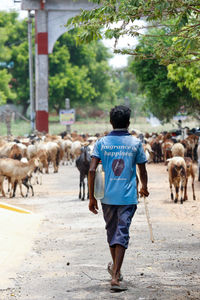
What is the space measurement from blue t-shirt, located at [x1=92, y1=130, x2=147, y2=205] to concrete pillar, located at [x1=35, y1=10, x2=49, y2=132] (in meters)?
29.9

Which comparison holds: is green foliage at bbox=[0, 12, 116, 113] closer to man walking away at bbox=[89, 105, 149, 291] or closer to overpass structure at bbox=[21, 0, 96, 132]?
overpass structure at bbox=[21, 0, 96, 132]

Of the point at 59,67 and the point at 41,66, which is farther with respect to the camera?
the point at 59,67

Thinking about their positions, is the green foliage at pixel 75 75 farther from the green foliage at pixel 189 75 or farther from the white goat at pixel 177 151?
the green foliage at pixel 189 75

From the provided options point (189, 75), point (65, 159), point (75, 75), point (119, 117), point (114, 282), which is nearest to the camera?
point (114, 282)

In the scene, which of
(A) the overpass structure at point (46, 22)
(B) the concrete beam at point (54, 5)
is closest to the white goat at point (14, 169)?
(A) the overpass structure at point (46, 22)

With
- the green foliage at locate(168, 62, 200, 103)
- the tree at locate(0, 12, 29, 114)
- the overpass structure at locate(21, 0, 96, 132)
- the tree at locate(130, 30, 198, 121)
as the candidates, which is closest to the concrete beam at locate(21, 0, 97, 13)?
the overpass structure at locate(21, 0, 96, 132)

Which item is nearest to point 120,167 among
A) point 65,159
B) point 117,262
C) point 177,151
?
point 117,262

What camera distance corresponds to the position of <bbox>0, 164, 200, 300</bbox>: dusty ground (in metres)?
6.31

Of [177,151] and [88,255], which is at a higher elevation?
[88,255]

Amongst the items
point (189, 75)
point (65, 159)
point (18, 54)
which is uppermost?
point (18, 54)

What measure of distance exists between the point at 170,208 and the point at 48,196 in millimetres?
4295

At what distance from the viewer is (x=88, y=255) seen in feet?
26.7

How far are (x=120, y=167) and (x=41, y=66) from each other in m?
30.4

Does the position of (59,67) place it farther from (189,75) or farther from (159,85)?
(189,75)
